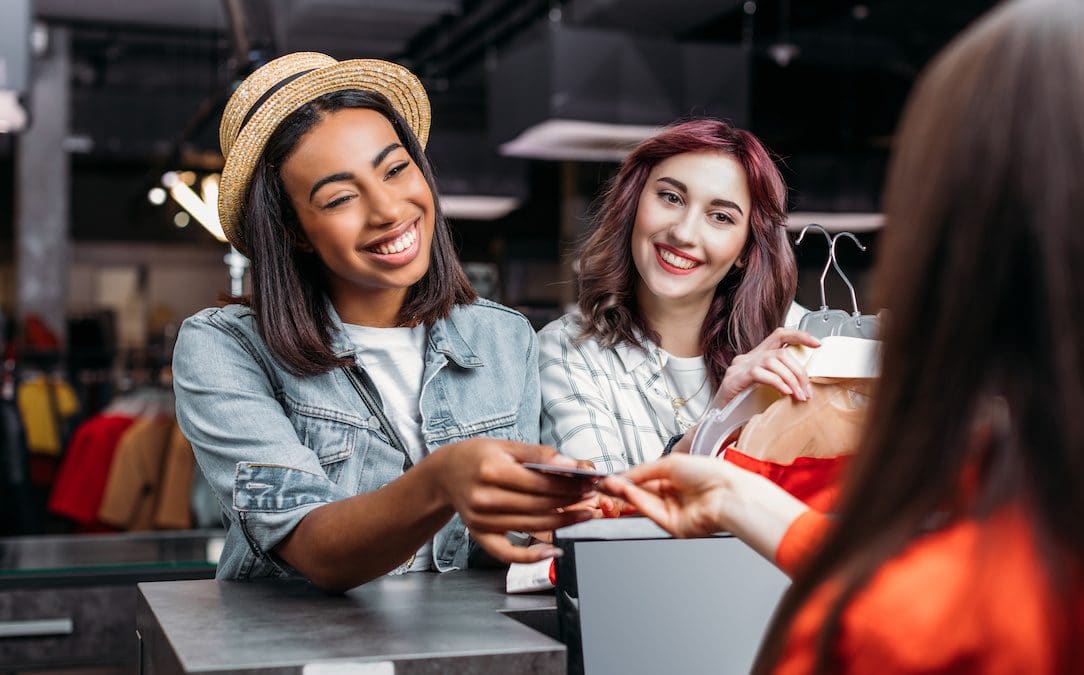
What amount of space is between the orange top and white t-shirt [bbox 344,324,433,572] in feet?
3.76

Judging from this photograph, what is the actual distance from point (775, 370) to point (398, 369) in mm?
632

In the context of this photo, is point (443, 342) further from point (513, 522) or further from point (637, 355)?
point (513, 522)

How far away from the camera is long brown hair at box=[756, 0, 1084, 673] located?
741mm

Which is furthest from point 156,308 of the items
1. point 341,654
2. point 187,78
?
point 341,654

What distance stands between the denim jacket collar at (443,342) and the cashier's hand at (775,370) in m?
0.43

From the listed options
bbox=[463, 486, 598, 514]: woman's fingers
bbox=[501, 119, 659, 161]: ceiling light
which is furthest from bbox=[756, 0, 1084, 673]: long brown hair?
bbox=[501, 119, 659, 161]: ceiling light

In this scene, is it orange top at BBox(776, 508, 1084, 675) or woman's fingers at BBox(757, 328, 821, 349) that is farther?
woman's fingers at BBox(757, 328, 821, 349)

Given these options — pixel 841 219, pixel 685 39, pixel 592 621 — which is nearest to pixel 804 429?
pixel 592 621

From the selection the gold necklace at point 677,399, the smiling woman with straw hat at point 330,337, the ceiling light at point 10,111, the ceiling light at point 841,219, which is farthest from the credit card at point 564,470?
the ceiling light at point 841,219

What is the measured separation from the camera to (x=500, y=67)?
7.27 meters

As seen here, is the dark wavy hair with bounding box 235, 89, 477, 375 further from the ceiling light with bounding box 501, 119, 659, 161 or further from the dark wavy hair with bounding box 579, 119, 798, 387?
the ceiling light with bounding box 501, 119, 659, 161

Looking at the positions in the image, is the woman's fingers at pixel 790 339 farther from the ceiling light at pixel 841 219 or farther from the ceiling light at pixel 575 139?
the ceiling light at pixel 841 219

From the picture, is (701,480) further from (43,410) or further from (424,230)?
(43,410)

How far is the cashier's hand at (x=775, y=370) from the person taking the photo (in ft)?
5.36
